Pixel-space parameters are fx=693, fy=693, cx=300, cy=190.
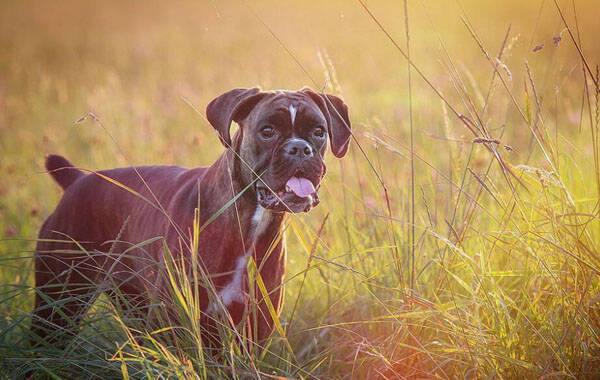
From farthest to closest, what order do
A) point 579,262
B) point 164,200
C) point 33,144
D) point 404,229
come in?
point 33,144, point 404,229, point 164,200, point 579,262

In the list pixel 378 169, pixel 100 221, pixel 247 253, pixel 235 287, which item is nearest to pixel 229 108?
pixel 247 253

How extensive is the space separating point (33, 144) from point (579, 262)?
22.9 feet

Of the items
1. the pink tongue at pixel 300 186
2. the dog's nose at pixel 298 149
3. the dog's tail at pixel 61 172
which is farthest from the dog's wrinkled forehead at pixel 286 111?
the dog's tail at pixel 61 172

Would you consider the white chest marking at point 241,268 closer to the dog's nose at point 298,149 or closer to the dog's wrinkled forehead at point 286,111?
the dog's nose at point 298,149

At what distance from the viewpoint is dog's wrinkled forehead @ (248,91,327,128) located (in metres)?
3.43

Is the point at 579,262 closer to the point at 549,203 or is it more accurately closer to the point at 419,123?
the point at 549,203

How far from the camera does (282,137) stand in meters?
3.47

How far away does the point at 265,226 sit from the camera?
3.50m

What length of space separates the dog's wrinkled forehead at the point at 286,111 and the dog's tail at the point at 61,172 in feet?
4.88

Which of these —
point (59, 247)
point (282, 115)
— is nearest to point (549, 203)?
point (282, 115)

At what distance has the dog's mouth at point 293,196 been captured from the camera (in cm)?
326

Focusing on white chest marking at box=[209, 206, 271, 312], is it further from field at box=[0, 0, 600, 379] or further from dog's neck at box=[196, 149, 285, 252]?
field at box=[0, 0, 600, 379]

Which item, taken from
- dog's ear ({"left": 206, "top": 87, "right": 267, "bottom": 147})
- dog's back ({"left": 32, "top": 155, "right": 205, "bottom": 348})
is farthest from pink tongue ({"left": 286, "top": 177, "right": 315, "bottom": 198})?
dog's back ({"left": 32, "top": 155, "right": 205, "bottom": 348})

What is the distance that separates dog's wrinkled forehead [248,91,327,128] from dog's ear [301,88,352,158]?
0.28 ft
